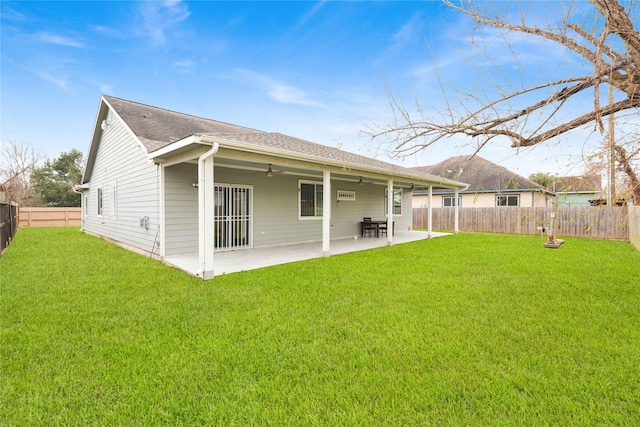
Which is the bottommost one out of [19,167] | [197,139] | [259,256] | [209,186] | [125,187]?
[259,256]

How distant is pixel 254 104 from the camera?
509 inches

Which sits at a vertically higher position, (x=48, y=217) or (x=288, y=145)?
(x=288, y=145)

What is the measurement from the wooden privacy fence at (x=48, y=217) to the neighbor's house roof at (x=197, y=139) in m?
6.29

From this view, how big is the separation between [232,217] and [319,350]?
6.16 m

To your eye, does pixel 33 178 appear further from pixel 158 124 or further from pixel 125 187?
pixel 158 124

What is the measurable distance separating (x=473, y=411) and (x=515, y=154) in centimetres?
208

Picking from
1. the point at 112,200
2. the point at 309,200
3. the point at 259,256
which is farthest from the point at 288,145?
the point at 112,200

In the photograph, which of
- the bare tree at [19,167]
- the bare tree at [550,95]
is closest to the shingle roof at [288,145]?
the bare tree at [550,95]

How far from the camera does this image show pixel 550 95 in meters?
2.50

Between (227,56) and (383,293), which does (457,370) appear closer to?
(383,293)

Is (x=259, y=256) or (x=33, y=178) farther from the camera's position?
(x=33, y=178)

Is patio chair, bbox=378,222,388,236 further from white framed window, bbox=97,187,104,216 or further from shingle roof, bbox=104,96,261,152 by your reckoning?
white framed window, bbox=97,187,104,216

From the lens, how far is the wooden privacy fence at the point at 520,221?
37.0 ft

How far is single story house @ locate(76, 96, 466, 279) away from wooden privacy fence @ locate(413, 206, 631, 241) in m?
4.21
